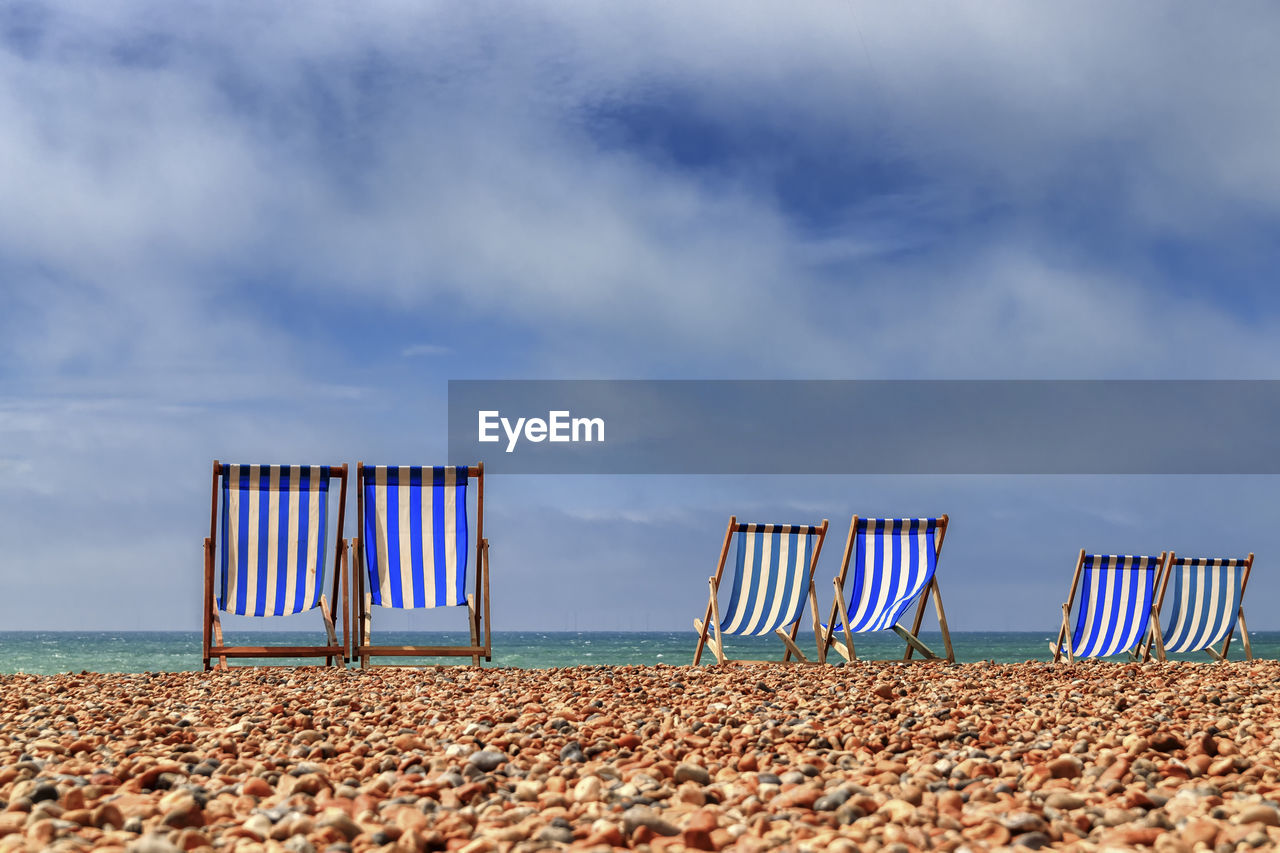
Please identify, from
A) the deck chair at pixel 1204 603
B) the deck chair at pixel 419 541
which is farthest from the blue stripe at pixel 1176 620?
the deck chair at pixel 419 541

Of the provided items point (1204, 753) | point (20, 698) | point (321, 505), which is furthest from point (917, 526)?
point (20, 698)

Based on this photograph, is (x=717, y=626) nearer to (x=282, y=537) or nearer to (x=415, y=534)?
(x=415, y=534)

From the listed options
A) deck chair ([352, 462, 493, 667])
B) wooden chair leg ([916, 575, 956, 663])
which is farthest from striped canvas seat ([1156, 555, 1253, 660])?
deck chair ([352, 462, 493, 667])

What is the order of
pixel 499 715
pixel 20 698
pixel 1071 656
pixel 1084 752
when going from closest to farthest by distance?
pixel 1084 752 → pixel 499 715 → pixel 20 698 → pixel 1071 656

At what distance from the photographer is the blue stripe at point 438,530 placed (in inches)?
264

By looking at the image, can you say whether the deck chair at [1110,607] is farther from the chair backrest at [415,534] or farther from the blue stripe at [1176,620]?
the chair backrest at [415,534]

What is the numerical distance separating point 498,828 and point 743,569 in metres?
5.20

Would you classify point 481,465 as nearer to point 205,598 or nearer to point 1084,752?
point 205,598

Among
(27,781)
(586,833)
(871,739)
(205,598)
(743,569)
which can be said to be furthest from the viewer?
(743,569)

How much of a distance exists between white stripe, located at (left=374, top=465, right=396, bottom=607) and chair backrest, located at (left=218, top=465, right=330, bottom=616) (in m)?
0.30

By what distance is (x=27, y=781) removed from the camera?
8.55 feet

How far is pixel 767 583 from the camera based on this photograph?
24.0ft

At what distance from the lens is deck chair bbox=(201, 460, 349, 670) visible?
6523 millimetres

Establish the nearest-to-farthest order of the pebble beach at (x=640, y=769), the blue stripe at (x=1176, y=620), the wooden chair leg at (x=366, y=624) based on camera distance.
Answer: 1. the pebble beach at (x=640, y=769)
2. the wooden chair leg at (x=366, y=624)
3. the blue stripe at (x=1176, y=620)
